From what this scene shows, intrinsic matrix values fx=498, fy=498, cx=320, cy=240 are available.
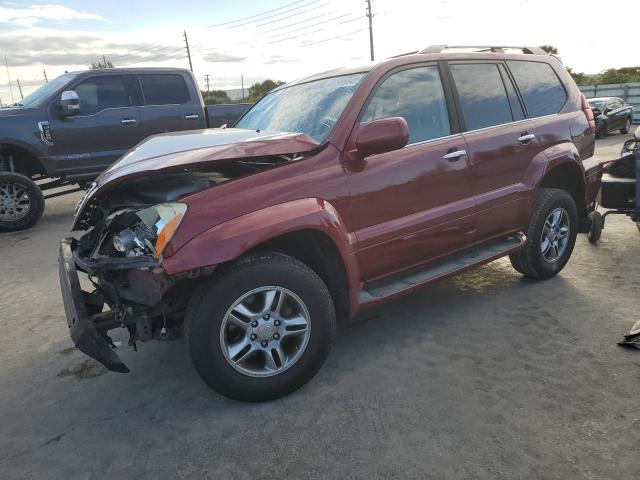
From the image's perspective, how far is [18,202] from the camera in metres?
7.12

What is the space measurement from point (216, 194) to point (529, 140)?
259cm

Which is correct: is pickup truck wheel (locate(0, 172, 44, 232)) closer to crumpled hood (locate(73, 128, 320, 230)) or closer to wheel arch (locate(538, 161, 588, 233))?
crumpled hood (locate(73, 128, 320, 230))

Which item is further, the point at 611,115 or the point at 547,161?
the point at 611,115

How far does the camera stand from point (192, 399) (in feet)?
9.20

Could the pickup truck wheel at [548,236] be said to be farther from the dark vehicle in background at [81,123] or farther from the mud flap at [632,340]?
the dark vehicle in background at [81,123]

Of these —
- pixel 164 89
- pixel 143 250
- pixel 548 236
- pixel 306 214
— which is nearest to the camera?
pixel 143 250

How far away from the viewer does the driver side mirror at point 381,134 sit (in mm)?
2779

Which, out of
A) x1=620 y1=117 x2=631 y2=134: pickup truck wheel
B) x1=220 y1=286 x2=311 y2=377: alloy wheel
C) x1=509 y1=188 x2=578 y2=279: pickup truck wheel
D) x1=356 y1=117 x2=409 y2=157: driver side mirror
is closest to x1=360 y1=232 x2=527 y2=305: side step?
x1=509 y1=188 x2=578 y2=279: pickup truck wheel

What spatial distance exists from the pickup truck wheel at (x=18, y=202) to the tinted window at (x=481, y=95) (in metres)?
6.21

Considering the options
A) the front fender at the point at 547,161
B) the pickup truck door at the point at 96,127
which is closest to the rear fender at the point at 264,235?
the front fender at the point at 547,161

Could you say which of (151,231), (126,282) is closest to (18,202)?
(126,282)

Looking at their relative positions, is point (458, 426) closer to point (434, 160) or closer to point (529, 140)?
point (434, 160)

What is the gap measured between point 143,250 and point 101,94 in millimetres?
6177

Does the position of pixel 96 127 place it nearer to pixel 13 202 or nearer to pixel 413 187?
pixel 13 202
